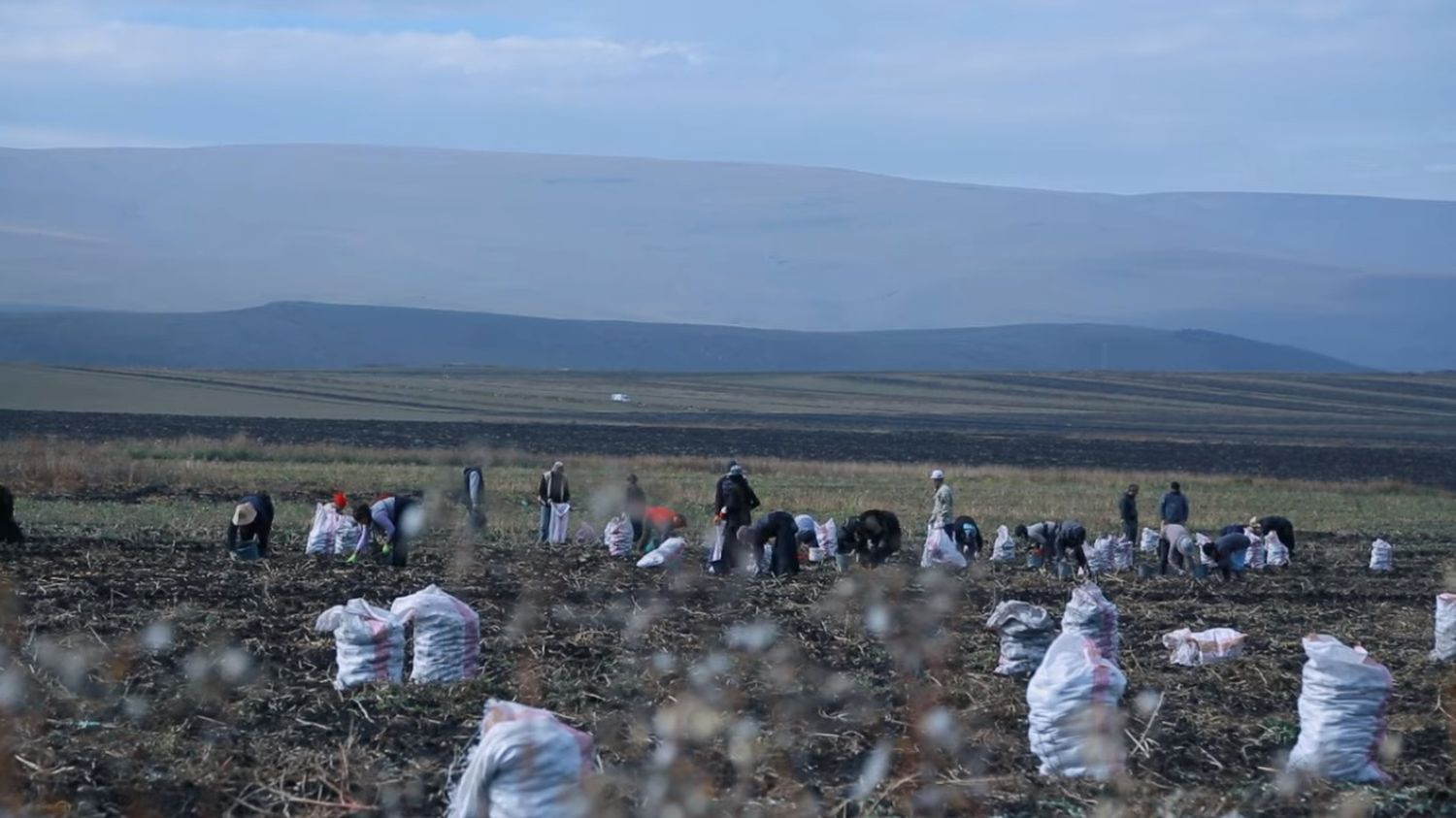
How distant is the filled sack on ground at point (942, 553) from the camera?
59.3 ft

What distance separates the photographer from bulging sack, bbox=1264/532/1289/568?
20.1 meters

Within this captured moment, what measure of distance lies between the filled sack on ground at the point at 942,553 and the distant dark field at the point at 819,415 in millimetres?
26981

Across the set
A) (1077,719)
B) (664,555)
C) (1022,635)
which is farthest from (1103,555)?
(1077,719)

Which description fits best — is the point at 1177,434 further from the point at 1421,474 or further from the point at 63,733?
the point at 63,733

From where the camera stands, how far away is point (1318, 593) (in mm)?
16812

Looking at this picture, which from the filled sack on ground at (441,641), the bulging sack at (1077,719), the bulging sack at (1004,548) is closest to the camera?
the bulging sack at (1077,719)

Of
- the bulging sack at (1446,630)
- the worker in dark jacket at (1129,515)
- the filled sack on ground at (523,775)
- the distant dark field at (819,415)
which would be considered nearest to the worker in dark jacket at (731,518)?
the worker in dark jacket at (1129,515)

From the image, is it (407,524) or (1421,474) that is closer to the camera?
(407,524)

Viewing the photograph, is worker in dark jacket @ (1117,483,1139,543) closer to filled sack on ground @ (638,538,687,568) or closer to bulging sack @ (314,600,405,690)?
filled sack on ground @ (638,538,687,568)

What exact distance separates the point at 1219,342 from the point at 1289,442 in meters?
139

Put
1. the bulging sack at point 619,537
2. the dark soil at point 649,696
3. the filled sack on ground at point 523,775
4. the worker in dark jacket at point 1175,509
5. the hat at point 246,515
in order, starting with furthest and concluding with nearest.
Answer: the worker in dark jacket at point 1175,509, the bulging sack at point 619,537, the hat at point 246,515, the dark soil at point 649,696, the filled sack on ground at point 523,775

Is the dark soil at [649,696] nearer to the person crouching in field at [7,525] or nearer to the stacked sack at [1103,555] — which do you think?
the person crouching in field at [7,525]

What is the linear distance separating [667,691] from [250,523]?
758cm

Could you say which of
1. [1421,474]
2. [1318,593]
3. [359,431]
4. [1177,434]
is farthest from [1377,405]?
[1318,593]
